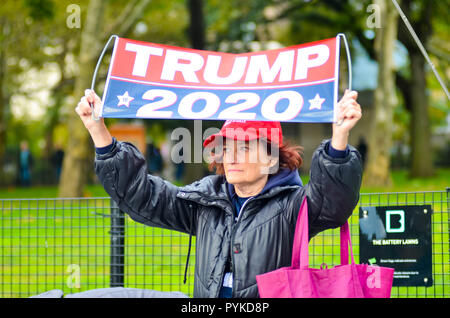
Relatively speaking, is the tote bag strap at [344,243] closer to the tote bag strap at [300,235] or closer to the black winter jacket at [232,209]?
the black winter jacket at [232,209]

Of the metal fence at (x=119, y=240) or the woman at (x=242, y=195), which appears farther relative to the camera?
the metal fence at (x=119, y=240)

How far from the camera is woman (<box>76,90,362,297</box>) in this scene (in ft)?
8.60

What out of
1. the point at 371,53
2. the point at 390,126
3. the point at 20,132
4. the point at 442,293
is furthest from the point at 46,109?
the point at 442,293

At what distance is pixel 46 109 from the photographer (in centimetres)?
2648

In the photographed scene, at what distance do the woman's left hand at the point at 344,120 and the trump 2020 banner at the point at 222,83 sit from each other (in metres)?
0.09

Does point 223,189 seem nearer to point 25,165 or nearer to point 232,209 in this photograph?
point 232,209

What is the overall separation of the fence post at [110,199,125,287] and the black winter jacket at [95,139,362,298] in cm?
143

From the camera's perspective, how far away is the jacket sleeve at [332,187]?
256cm

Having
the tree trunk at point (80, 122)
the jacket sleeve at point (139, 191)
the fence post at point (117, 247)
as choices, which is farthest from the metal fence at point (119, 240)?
the tree trunk at point (80, 122)

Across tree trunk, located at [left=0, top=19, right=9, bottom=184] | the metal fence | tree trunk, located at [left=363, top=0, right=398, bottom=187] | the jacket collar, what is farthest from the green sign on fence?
tree trunk, located at [left=0, top=19, right=9, bottom=184]

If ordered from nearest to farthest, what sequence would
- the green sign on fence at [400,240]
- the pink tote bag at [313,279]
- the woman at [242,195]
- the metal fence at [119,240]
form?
the pink tote bag at [313,279] → the woman at [242,195] → the green sign on fence at [400,240] → the metal fence at [119,240]

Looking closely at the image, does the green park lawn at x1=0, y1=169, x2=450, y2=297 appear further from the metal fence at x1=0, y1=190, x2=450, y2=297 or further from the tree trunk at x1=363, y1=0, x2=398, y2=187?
the tree trunk at x1=363, y1=0, x2=398, y2=187

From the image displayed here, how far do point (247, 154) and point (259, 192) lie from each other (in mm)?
212
